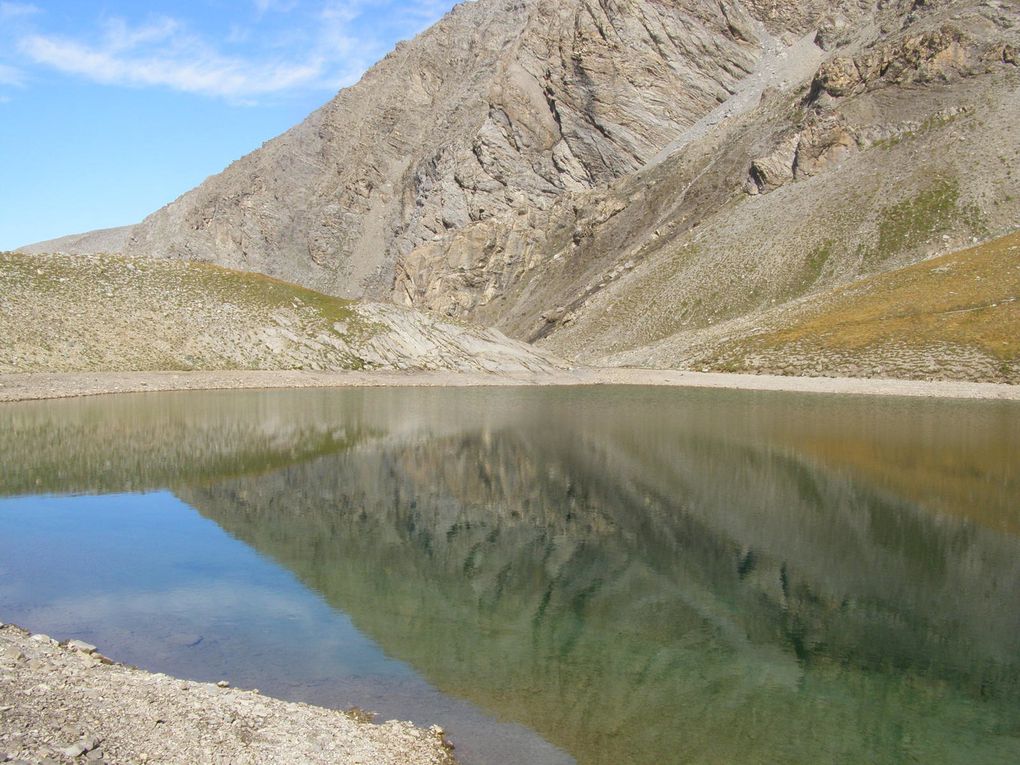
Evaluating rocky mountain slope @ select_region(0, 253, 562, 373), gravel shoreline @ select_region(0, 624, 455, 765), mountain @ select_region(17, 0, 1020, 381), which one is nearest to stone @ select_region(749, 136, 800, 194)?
mountain @ select_region(17, 0, 1020, 381)

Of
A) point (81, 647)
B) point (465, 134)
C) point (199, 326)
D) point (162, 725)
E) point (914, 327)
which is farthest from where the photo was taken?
point (465, 134)

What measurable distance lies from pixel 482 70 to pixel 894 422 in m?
137

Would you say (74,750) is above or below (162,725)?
above

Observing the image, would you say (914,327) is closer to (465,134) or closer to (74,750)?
(74,750)

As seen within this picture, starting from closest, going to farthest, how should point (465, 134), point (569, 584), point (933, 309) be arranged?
point (569, 584), point (933, 309), point (465, 134)

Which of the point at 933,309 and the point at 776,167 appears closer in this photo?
the point at 933,309

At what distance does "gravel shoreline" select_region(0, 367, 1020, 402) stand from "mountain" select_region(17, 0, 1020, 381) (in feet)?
14.0

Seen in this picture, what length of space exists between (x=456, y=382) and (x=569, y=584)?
175 feet

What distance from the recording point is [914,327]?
6444 centimetres

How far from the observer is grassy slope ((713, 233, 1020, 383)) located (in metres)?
58.7

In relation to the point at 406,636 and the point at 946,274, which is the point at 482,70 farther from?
the point at 406,636

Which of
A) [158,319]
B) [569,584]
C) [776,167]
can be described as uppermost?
[776,167]

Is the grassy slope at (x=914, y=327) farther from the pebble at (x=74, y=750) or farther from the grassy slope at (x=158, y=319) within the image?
the pebble at (x=74, y=750)

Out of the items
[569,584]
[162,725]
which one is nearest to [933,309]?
[569,584]
